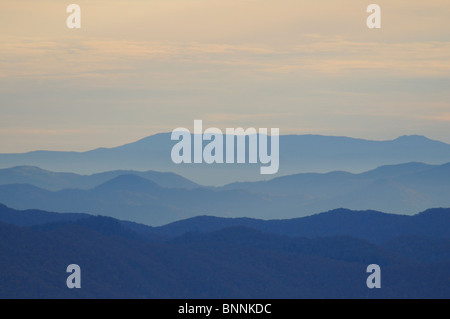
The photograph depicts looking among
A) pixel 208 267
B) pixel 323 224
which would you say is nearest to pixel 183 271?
pixel 208 267

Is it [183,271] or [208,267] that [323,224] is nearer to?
[208,267]

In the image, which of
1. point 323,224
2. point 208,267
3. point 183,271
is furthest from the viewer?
point 323,224

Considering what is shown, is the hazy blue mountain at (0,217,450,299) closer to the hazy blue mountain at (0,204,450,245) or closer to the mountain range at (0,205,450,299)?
the mountain range at (0,205,450,299)

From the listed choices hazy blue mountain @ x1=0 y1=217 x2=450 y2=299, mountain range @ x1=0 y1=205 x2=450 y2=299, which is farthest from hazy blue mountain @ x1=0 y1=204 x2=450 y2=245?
hazy blue mountain @ x1=0 y1=217 x2=450 y2=299

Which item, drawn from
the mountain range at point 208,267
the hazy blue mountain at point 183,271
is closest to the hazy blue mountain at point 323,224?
the mountain range at point 208,267
